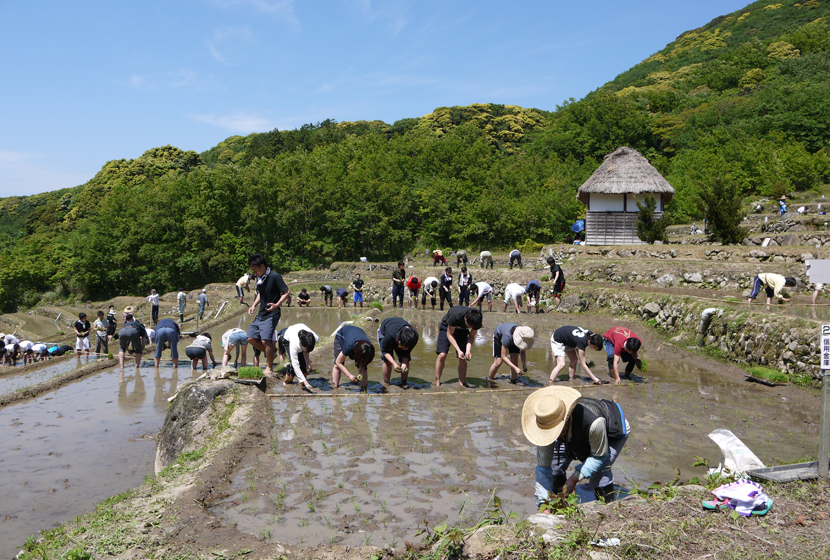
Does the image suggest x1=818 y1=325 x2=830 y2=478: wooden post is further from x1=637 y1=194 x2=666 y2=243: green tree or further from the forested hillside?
the forested hillside

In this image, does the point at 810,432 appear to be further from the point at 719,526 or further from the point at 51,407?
the point at 51,407

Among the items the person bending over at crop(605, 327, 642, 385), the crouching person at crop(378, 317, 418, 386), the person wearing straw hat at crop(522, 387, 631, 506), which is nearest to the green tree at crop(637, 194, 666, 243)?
the person bending over at crop(605, 327, 642, 385)

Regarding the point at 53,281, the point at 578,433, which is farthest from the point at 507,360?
the point at 53,281

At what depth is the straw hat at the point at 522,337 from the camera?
9.06m

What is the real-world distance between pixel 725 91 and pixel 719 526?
69.8 metres

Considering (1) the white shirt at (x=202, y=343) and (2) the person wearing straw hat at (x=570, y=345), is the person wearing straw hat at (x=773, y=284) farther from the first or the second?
(1) the white shirt at (x=202, y=343)

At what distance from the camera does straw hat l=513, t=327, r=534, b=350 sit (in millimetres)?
9062

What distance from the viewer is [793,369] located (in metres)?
9.88

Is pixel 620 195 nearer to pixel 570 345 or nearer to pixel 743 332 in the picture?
pixel 743 332

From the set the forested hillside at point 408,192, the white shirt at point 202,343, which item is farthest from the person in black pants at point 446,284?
the forested hillside at point 408,192

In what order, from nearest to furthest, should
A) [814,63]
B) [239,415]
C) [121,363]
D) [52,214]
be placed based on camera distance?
[239,415], [121,363], [814,63], [52,214]

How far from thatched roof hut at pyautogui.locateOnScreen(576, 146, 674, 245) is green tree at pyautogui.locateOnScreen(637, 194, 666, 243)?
4.85 ft

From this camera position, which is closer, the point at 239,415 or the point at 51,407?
the point at 239,415

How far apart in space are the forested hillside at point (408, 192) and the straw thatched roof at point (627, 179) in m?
9.74
